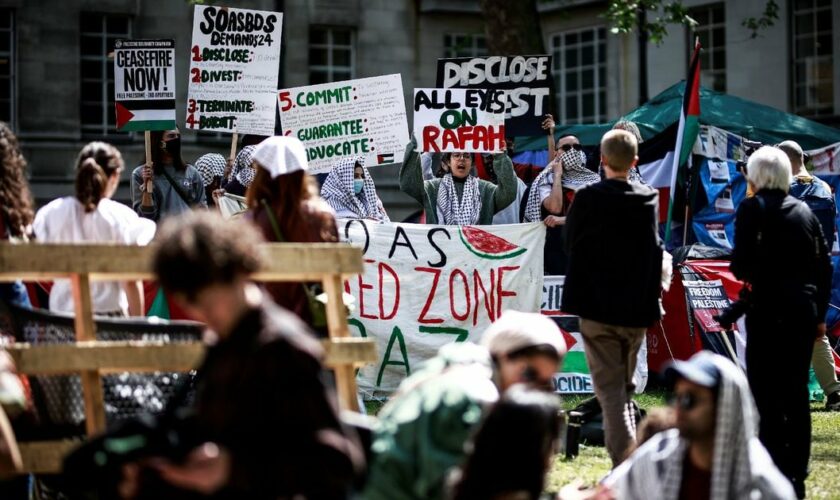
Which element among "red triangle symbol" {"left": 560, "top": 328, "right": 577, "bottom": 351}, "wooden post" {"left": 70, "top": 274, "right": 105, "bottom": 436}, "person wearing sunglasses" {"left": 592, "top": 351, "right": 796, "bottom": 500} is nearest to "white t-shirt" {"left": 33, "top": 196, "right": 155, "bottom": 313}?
"wooden post" {"left": 70, "top": 274, "right": 105, "bottom": 436}

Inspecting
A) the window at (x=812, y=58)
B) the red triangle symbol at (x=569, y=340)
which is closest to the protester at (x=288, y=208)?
the red triangle symbol at (x=569, y=340)

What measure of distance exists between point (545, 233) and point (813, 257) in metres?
4.18

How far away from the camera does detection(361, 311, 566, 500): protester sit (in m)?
4.10

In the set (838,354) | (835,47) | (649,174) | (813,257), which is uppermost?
(835,47)

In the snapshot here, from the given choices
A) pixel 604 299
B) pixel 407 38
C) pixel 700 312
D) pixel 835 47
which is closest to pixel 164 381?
pixel 604 299

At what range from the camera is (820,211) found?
38.8ft

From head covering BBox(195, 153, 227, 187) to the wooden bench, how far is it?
23.1ft

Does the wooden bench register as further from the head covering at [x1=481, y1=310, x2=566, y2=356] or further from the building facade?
the building facade

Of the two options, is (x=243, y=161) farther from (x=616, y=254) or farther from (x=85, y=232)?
(x=616, y=254)

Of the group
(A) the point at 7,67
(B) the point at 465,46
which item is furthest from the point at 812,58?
(A) the point at 7,67

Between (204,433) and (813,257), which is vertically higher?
(813,257)

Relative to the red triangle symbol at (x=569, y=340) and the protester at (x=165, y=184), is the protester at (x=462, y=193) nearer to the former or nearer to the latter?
the red triangle symbol at (x=569, y=340)

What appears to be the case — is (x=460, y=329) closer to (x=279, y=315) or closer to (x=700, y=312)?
(x=700, y=312)

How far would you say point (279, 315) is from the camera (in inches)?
140
